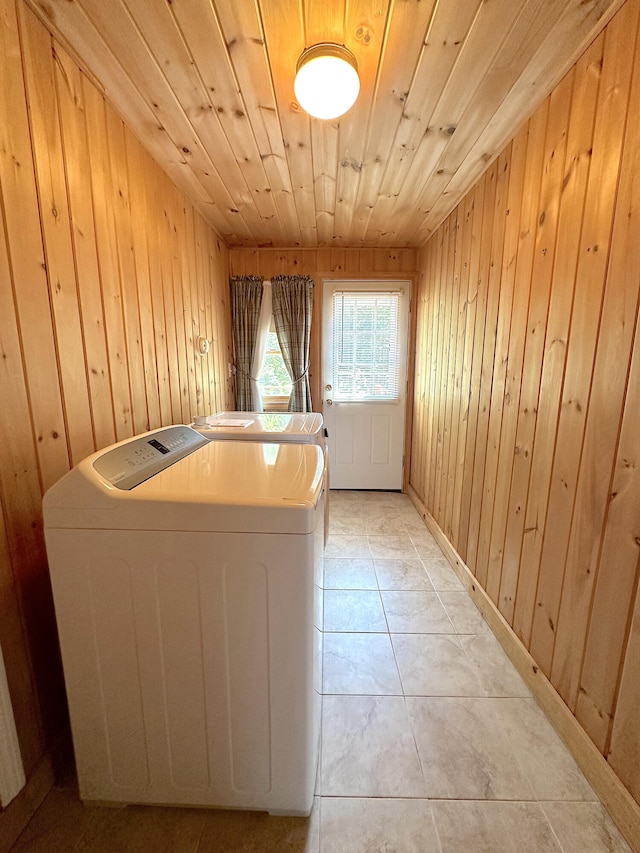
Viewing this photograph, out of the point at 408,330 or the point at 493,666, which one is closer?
the point at 493,666

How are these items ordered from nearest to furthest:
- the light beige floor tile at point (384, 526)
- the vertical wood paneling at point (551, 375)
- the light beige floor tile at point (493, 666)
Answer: the vertical wood paneling at point (551, 375) → the light beige floor tile at point (493, 666) → the light beige floor tile at point (384, 526)

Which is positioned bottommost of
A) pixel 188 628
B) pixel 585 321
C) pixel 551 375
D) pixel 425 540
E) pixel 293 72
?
pixel 425 540

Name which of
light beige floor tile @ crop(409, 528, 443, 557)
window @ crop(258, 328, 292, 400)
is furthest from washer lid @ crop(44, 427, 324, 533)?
window @ crop(258, 328, 292, 400)

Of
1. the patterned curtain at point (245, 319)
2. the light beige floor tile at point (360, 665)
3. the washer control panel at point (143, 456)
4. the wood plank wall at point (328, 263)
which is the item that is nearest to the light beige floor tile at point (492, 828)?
the light beige floor tile at point (360, 665)

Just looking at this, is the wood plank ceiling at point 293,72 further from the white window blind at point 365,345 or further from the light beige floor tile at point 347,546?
the light beige floor tile at point 347,546

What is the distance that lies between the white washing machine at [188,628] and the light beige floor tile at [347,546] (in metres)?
1.45

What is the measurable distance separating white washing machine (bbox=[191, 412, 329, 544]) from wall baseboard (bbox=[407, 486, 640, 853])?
1.02 m

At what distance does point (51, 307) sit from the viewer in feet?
3.66

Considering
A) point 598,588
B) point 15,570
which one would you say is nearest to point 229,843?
point 15,570

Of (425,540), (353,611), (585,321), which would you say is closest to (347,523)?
(425,540)

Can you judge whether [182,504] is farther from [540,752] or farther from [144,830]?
[540,752]

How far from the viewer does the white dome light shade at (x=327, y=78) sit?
1.14m

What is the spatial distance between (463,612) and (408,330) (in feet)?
7.84

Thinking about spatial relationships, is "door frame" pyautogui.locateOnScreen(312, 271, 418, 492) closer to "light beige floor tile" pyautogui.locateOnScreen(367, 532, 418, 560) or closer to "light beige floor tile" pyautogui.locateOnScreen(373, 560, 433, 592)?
"light beige floor tile" pyautogui.locateOnScreen(367, 532, 418, 560)
